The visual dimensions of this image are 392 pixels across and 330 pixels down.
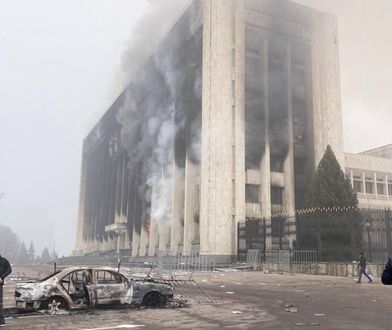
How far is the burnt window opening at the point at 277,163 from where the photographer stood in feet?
146

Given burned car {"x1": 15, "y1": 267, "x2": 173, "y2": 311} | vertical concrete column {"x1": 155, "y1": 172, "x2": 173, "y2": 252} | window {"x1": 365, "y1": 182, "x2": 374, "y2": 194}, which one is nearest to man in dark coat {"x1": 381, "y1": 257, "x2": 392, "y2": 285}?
burned car {"x1": 15, "y1": 267, "x2": 173, "y2": 311}

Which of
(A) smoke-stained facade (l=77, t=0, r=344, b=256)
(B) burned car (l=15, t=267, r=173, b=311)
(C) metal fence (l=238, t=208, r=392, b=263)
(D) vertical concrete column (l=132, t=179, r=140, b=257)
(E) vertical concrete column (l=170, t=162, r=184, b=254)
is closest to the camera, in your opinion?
(B) burned car (l=15, t=267, r=173, b=311)

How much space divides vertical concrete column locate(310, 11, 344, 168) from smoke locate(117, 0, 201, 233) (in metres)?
12.6

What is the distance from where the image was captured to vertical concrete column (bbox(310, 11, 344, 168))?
45469mm

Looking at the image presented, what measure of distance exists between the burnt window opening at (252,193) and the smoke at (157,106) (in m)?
5.88

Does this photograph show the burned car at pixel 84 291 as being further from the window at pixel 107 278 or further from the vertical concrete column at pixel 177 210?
the vertical concrete column at pixel 177 210

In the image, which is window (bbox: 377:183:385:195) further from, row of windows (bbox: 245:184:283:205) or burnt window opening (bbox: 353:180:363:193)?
row of windows (bbox: 245:184:283:205)

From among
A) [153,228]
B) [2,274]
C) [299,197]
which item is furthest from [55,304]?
[153,228]

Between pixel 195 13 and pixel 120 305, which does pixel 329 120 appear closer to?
pixel 195 13

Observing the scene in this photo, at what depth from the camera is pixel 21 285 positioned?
34.0 feet

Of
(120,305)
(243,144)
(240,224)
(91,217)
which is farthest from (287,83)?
(91,217)

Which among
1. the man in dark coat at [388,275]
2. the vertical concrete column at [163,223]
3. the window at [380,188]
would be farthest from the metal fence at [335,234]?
the window at [380,188]

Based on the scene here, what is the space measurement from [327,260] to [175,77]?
29342 millimetres

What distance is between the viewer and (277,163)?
147 feet
